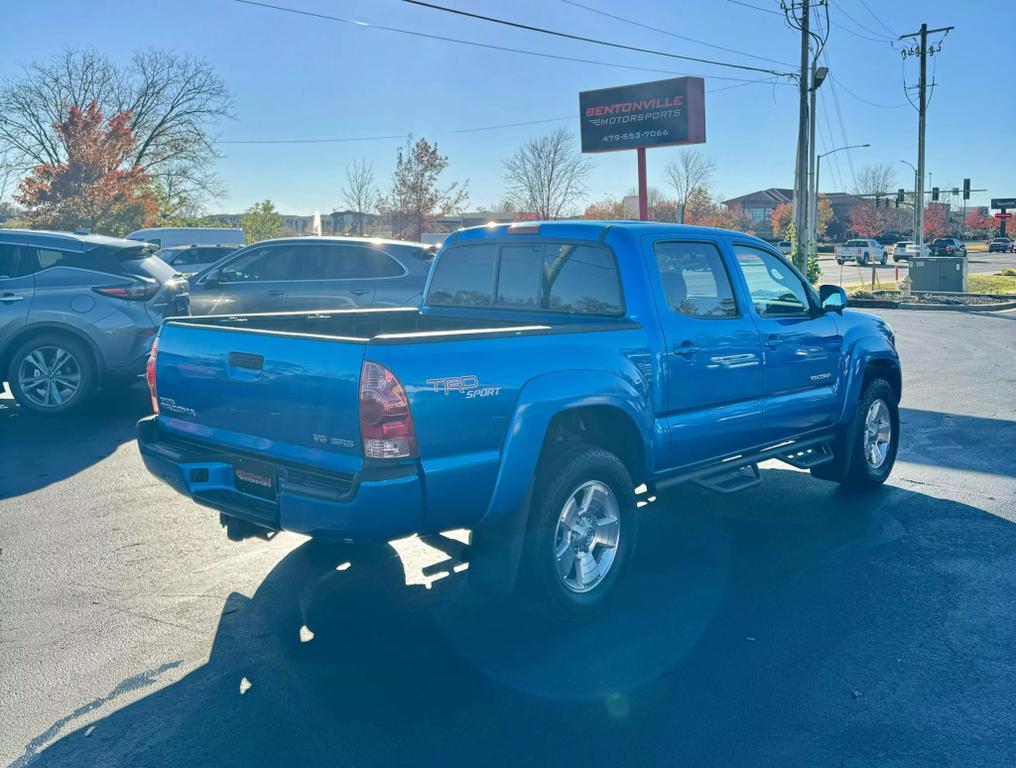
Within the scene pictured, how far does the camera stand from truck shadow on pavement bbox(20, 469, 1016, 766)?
3432 millimetres

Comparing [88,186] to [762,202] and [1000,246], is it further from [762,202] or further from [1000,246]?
[762,202]

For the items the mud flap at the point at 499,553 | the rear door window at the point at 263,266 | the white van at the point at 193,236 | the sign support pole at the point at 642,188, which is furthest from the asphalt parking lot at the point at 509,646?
the white van at the point at 193,236

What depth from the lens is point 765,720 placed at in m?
3.62

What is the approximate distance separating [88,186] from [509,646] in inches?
1531

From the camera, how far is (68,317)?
932cm

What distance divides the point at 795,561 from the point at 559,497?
193 centimetres

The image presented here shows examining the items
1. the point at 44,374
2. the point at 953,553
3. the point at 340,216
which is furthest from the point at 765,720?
the point at 340,216

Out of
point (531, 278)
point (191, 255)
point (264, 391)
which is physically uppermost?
point (191, 255)

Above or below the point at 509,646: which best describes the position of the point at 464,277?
above

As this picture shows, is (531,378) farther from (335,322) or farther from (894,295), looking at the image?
(894,295)

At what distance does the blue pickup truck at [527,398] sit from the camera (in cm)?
383

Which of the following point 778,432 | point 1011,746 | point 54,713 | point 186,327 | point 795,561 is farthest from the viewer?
point 778,432

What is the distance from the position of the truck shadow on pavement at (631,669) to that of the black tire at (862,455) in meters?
1.00

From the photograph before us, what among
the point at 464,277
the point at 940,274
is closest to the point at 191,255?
the point at 464,277
